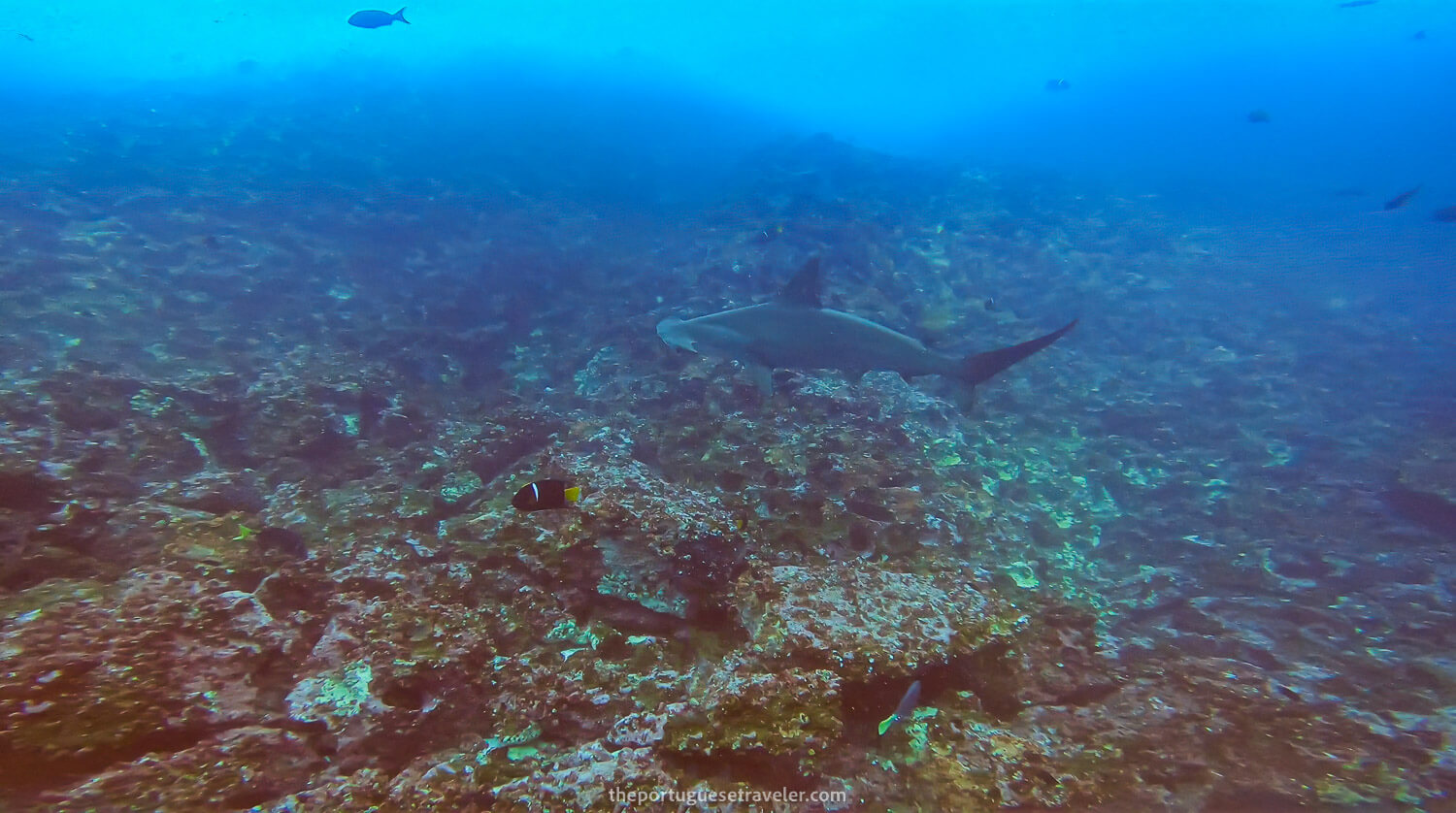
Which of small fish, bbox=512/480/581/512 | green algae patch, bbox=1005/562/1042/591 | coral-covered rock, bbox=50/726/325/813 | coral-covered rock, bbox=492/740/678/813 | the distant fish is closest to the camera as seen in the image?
coral-covered rock, bbox=50/726/325/813

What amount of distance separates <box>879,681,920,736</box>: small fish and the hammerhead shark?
386 cm

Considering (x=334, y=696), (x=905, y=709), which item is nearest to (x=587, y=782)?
(x=334, y=696)

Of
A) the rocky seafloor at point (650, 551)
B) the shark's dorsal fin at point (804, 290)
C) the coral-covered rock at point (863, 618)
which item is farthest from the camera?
the shark's dorsal fin at point (804, 290)

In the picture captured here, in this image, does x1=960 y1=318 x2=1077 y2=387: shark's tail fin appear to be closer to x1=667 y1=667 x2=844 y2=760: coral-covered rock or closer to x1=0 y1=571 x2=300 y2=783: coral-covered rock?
x1=667 y1=667 x2=844 y2=760: coral-covered rock

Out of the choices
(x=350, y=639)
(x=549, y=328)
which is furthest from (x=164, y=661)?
→ (x=549, y=328)

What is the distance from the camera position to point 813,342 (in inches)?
246

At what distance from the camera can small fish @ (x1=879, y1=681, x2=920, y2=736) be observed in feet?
9.12

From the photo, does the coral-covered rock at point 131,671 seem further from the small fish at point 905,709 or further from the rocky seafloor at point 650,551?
the small fish at point 905,709

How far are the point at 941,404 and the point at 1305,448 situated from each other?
17.6 feet

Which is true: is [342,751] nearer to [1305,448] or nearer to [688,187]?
[1305,448]

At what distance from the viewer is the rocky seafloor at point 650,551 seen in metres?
2.58

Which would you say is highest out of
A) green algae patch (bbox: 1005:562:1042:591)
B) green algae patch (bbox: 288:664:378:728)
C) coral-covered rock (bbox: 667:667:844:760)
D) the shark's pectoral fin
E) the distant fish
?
the distant fish

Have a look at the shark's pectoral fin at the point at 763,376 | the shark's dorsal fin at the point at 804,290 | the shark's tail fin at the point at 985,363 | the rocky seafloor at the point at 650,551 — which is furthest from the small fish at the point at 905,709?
the shark's dorsal fin at the point at 804,290

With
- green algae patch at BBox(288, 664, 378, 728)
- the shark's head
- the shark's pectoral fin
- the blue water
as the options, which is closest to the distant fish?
the blue water
